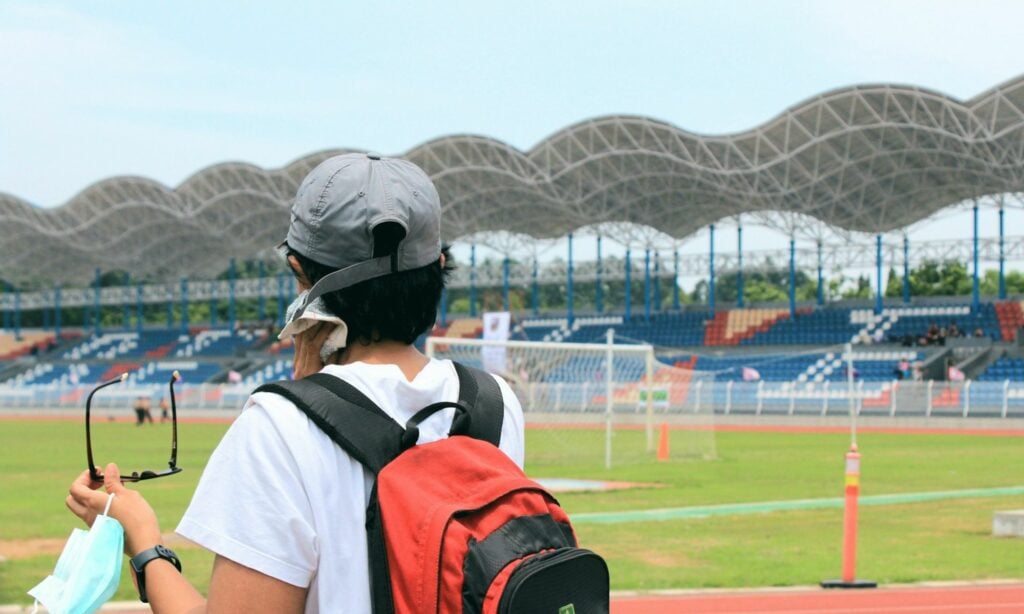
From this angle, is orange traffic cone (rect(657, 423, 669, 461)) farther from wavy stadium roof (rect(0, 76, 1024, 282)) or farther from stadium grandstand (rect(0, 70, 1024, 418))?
wavy stadium roof (rect(0, 76, 1024, 282))

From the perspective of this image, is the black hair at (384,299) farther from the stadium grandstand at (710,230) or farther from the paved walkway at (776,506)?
the stadium grandstand at (710,230)

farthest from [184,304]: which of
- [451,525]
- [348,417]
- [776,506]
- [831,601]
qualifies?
[451,525]

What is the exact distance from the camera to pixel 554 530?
2.40 meters

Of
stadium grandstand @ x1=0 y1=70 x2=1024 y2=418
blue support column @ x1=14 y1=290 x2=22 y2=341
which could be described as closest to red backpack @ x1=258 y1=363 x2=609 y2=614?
stadium grandstand @ x1=0 y1=70 x2=1024 y2=418

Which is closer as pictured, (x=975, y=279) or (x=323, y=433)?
(x=323, y=433)

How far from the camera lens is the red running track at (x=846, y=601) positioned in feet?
33.3

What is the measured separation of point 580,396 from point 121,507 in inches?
960

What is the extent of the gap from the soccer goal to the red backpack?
21910 mm

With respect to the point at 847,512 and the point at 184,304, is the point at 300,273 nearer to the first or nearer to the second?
the point at 847,512

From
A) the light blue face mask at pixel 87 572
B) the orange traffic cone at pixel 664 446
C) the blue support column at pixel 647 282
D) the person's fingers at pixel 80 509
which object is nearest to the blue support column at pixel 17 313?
the blue support column at pixel 647 282

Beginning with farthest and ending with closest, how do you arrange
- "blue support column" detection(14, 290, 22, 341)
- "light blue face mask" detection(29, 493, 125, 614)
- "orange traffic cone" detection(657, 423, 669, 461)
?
"blue support column" detection(14, 290, 22, 341), "orange traffic cone" detection(657, 423, 669, 461), "light blue face mask" detection(29, 493, 125, 614)

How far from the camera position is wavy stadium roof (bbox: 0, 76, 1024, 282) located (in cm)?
4822

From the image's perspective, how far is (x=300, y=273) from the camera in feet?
8.86

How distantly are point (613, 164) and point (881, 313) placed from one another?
1248cm
